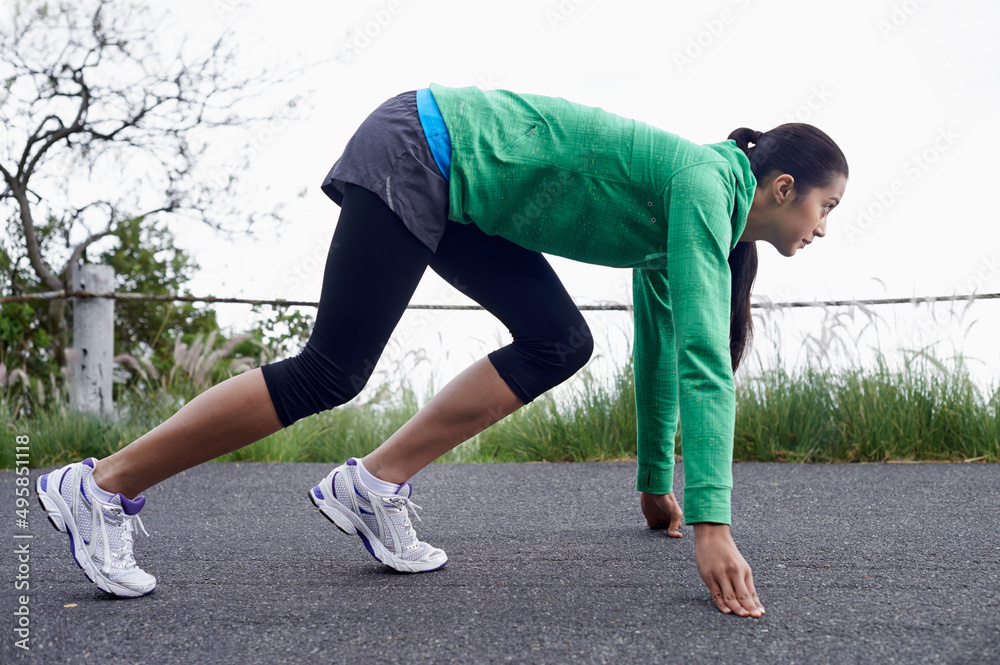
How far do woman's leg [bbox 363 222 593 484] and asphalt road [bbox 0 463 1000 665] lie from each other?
1.02ft

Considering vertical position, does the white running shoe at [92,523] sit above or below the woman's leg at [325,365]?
below

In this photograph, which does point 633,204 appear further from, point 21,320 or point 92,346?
point 21,320

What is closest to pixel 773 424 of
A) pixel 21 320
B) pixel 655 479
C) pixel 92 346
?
pixel 655 479

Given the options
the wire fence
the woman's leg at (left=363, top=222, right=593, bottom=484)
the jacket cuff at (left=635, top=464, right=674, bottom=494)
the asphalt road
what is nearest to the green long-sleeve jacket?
the woman's leg at (left=363, top=222, right=593, bottom=484)

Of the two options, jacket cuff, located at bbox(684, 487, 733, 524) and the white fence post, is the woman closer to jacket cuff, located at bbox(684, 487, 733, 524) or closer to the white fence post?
jacket cuff, located at bbox(684, 487, 733, 524)

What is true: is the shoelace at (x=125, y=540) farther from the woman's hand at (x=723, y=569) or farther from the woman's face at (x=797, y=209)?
the woman's face at (x=797, y=209)

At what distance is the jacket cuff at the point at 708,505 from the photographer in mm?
1383

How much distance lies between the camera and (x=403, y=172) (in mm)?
1565

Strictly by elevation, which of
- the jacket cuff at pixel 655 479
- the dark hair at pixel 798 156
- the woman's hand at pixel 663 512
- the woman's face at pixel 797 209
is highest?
the dark hair at pixel 798 156

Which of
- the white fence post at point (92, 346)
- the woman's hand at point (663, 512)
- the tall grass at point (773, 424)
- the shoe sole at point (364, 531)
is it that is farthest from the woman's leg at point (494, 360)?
the white fence post at point (92, 346)

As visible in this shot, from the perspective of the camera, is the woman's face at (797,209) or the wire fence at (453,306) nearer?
the woman's face at (797,209)

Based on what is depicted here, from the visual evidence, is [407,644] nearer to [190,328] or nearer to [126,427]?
[126,427]

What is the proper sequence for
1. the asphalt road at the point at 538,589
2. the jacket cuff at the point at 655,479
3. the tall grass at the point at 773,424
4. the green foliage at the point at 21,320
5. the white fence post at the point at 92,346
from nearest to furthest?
the asphalt road at the point at 538,589 → the jacket cuff at the point at 655,479 → the tall grass at the point at 773,424 → the white fence post at the point at 92,346 → the green foliage at the point at 21,320

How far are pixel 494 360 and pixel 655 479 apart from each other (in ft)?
2.12
